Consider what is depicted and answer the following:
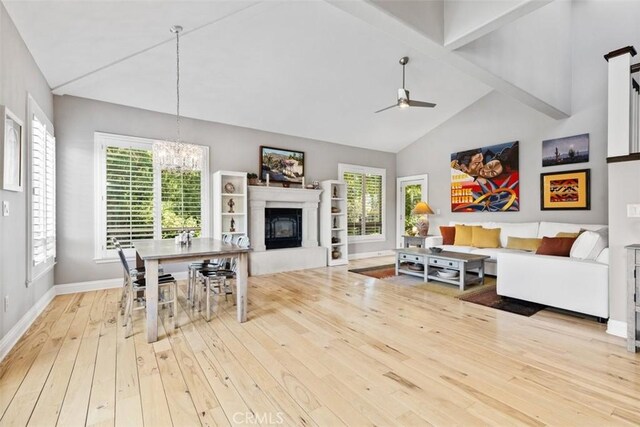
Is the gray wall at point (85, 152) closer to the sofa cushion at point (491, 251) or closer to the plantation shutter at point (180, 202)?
the plantation shutter at point (180, 202)

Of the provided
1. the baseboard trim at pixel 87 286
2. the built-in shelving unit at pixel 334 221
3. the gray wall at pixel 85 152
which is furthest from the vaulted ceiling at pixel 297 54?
the baseboard trim at pixel 87 286

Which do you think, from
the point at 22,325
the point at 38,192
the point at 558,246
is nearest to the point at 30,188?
the point at 38,192

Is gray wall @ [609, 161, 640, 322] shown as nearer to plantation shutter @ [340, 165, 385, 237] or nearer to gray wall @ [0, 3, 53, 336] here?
plantation shutter @ [340, 165, 385, 237]

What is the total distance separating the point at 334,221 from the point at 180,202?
331 cm

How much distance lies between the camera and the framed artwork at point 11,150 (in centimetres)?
252

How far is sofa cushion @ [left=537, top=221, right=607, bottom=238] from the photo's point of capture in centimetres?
483

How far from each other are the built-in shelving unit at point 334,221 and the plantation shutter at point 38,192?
463 centimetres

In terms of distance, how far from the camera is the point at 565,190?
5.36 meters

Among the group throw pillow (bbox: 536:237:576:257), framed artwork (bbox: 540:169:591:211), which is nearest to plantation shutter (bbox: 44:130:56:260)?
throw pillow (bbox: 536:237:576:257)

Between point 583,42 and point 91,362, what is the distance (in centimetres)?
793

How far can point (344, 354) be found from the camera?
2561 millimetres

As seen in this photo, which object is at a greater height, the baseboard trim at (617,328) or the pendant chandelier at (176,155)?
the pendant chandelier at (176,155)

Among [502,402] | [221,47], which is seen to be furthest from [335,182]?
[502,402]

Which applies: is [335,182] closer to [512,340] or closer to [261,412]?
[512,340]
